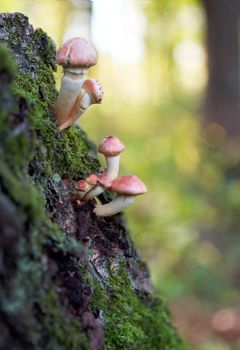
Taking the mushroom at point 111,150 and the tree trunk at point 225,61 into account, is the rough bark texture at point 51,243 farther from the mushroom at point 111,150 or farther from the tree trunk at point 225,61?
the tree trunk at point 225,61

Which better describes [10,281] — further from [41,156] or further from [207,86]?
[207,86]

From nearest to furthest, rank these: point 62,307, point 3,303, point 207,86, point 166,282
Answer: point 3,303
point 62,307
point 166,282
point 207,86

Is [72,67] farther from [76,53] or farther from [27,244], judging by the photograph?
[27,244]

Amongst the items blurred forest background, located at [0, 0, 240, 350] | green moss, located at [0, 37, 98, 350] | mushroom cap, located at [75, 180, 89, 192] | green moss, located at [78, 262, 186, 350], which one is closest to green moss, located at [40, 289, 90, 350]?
green moss, located at [0, 37, 98, 350]

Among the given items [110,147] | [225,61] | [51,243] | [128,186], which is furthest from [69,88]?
[225,61]

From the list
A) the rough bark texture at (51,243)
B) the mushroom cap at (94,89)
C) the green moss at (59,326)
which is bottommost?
the green moss at (59,326)

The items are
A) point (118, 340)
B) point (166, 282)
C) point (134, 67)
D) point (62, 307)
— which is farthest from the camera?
point (134, 67)

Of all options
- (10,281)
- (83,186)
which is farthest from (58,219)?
(10,281)

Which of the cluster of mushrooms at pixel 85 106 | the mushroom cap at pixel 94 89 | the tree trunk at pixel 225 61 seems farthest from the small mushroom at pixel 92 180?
the tree trunk at pixel 225 61

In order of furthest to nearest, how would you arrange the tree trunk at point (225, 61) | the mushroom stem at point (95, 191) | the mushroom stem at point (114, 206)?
the tree trunk at point (225, 61) → the mushroom stem at point (114, 206) → the mushroom stem at point (95, 191)
